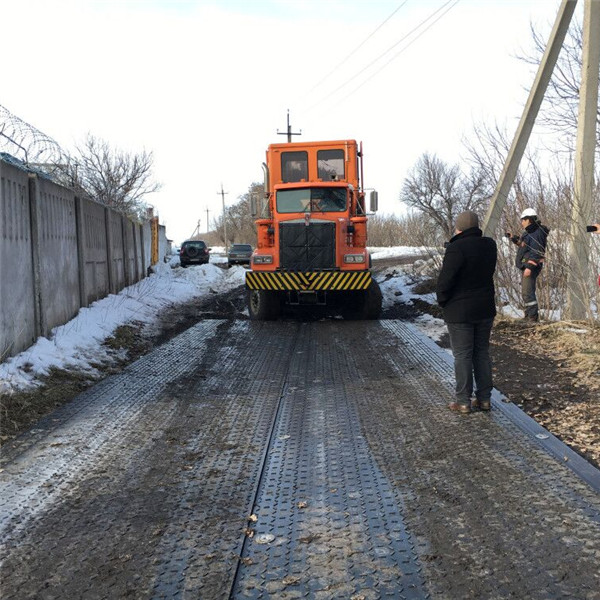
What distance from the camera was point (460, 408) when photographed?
5578mm

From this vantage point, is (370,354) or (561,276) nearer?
(370,354)

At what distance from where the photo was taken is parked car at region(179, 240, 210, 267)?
126 ft

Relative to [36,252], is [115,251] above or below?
above

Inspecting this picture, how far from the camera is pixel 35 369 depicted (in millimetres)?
6855

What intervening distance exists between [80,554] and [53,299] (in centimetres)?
637

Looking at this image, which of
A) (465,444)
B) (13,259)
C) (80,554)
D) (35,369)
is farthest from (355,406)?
(13,259)

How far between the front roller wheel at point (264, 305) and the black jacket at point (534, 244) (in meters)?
5.05

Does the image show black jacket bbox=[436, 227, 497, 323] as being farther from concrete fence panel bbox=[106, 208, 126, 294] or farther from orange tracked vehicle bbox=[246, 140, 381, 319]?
concrete fence panel bbox=[106, 208, 126, 294]

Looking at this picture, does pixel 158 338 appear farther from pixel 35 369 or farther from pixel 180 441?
pixel 180 441

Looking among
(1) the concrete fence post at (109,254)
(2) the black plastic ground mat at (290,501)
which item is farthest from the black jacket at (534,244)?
(1) the concrete fence post at (109,254)

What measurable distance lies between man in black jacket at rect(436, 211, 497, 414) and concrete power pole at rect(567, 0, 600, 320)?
380 cm

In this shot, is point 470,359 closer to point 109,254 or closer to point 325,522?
point 325,522

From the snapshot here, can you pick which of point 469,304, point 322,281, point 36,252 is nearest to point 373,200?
point 322,281

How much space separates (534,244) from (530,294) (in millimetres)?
831
